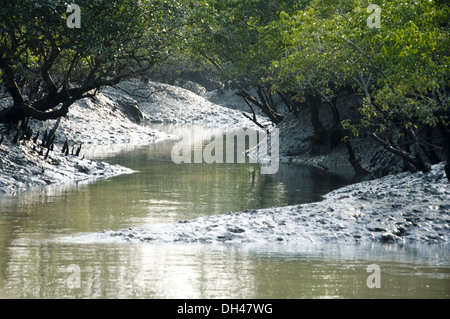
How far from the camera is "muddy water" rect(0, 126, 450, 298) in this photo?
945cm

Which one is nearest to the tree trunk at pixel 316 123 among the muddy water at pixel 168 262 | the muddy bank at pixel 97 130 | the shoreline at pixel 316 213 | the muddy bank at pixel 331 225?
the muddy bank at pixel 97 130

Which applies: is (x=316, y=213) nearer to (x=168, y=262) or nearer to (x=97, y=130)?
(x=168, y=262)

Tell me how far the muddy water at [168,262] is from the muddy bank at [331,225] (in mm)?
687

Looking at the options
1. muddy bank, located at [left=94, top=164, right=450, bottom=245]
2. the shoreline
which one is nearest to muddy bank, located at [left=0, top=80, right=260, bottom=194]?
the shoreline

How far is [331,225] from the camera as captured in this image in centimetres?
1484

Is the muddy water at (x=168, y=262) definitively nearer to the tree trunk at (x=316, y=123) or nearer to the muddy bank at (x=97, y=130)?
the muddy bank at (x=97, y=130)

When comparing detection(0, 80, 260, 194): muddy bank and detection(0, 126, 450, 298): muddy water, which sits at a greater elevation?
detection(0, 80, 260, 194): muddy bank

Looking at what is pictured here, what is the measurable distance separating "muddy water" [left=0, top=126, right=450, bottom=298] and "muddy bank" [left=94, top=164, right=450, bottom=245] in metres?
0.69

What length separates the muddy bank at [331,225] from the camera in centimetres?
1398

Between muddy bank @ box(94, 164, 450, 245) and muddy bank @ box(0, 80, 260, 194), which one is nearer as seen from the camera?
muddy bank @ box(94, 164, 450, 245)

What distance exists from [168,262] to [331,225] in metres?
5.00

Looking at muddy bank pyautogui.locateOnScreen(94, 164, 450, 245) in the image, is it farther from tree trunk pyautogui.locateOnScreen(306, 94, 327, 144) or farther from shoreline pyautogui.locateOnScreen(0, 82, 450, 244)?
tree trunk pyautogui.locateOnScreen(306, 94, 327, 144)

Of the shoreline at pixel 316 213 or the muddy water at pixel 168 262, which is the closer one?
the muddy water at pixel 168 262

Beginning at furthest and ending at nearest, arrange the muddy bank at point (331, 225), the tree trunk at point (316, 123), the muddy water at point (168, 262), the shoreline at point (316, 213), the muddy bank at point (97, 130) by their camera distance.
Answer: the tree trunk at point (316, 123) → the muddy bank at point (97, 130) → the shoreline at point (316, 213) → the muddy bank at point (331, 225) → the muddy water at point (168, 262)
